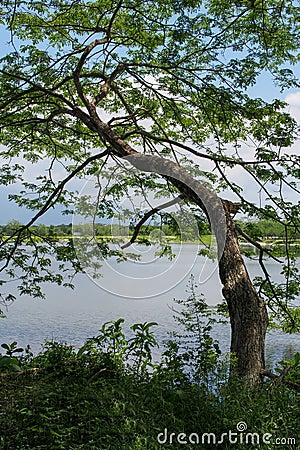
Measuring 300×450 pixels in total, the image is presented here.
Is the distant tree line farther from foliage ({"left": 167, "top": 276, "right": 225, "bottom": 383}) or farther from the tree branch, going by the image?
foliage ({"left": 167, "top": 276, "right": 225, "bottom": 383})

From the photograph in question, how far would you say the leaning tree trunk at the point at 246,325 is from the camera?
8.98ft

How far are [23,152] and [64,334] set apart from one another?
2.34m

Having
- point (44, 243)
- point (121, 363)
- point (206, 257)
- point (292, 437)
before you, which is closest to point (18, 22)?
point (44, 243)

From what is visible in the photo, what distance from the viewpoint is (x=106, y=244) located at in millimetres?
3039

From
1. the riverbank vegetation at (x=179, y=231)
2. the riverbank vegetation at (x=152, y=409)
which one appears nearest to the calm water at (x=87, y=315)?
the riverbank vegetation at (x=179, y=231)

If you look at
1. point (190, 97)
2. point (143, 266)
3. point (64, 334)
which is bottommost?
point (64, 334)

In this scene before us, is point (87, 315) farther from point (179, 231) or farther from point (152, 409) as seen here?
point (152, 409)

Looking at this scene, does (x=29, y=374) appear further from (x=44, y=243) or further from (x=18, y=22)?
(x=18, y=22)

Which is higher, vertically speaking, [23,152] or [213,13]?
[213,13]

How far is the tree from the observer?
303 centimetres

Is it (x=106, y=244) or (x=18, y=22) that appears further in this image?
(x=18, y=22)

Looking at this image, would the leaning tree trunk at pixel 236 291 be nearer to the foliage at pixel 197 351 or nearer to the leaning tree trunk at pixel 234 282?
the leaning tree trunk at pixel 234 282

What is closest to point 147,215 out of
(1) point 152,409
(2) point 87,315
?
(1) point 152,409

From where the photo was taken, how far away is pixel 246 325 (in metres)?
2.75
